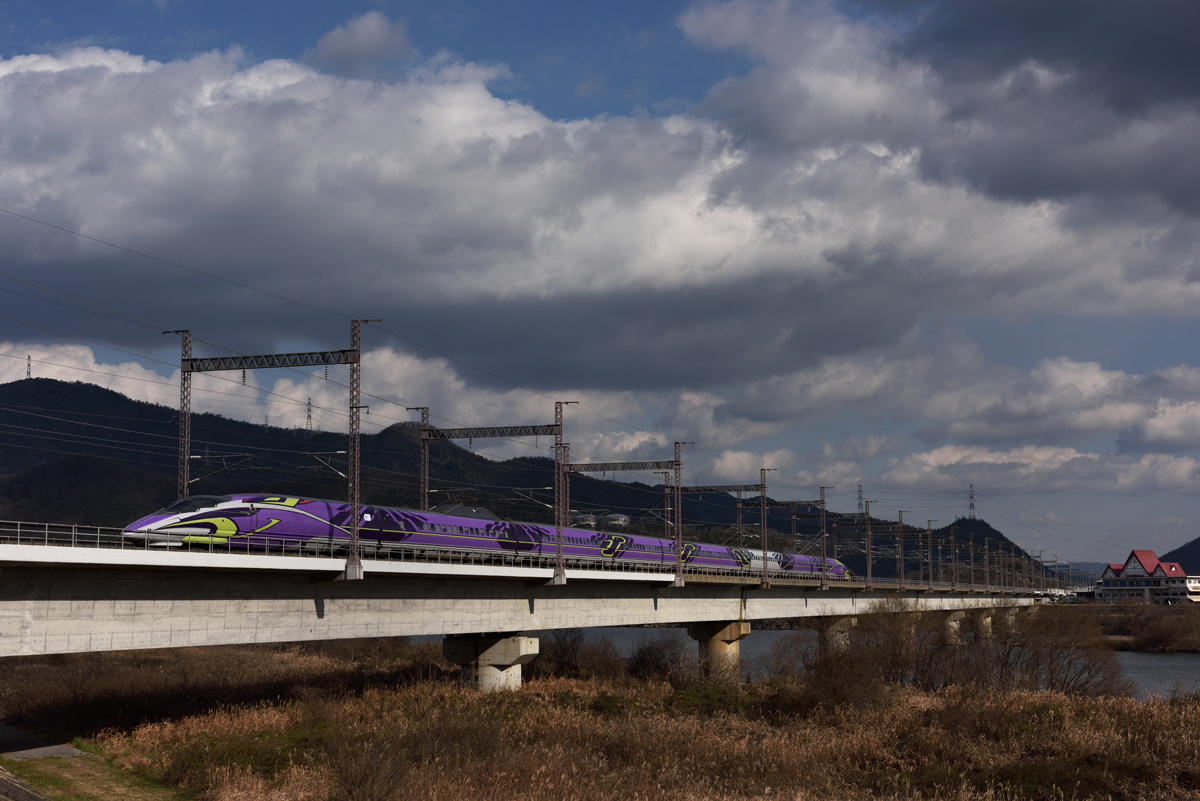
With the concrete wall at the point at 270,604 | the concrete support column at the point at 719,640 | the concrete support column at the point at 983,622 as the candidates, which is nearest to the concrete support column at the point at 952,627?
the concrete support column at the point at 983,622

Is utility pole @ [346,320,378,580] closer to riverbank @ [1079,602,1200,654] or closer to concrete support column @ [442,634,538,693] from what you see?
concrete support column @ [442,634,538,693]

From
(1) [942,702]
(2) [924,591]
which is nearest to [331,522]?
(1) [942,702]

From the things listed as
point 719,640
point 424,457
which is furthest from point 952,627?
point 424,457

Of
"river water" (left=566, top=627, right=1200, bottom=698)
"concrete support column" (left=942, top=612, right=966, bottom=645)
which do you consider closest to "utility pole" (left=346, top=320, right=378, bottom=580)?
Result: "river water" (left=566, top=627, right=1200, bottom=698)

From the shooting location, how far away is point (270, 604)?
117 feet

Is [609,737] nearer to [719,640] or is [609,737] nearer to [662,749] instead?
[662,749]

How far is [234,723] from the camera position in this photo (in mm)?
37156

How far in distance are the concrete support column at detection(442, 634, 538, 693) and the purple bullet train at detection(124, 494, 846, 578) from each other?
4866 mm

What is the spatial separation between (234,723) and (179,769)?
6.75 metres

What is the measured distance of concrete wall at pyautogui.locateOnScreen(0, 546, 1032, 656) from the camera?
28.4 meters

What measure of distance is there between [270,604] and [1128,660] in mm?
104853

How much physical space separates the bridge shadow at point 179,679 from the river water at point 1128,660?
893 inches

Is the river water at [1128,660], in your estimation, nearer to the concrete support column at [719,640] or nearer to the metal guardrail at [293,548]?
the concrete support column at [719,640]

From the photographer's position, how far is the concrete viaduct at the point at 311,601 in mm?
28406
